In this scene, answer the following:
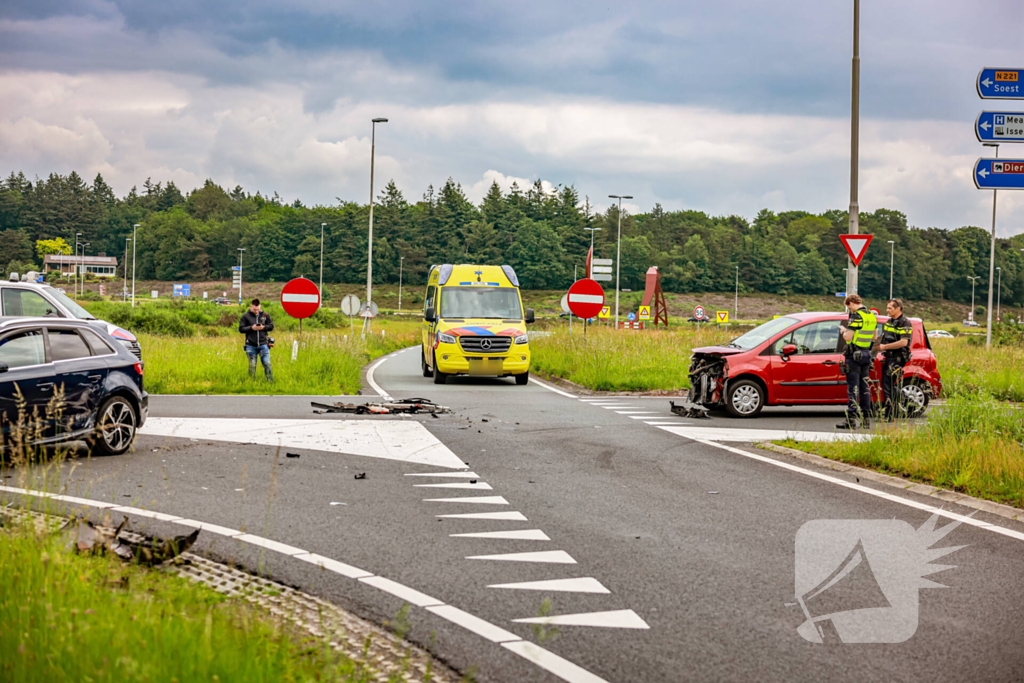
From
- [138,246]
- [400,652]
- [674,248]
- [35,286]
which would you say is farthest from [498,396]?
[138,246]

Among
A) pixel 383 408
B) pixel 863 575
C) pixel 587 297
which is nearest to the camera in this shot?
pixel 863 575

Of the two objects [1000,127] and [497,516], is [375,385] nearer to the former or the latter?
[1000,127]

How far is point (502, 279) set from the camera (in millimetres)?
23859

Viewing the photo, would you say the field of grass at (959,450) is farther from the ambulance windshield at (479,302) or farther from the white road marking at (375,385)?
the ambulance windshield at (479,302)

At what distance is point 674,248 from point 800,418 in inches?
5434

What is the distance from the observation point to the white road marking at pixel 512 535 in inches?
258

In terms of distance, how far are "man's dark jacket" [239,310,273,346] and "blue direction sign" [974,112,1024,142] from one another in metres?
13.7

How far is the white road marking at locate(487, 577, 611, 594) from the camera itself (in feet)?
17.4

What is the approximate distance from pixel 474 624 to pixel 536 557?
55.2 inches

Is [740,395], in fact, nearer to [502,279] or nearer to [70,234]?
[502,279]

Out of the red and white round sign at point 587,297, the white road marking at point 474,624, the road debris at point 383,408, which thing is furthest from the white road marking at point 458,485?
the red and white round sign at point 587,297

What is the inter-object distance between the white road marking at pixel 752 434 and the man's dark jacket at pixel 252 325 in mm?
9891

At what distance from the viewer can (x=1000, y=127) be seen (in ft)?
39.1

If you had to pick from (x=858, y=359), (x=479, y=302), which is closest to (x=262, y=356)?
(x=479, y=302)
